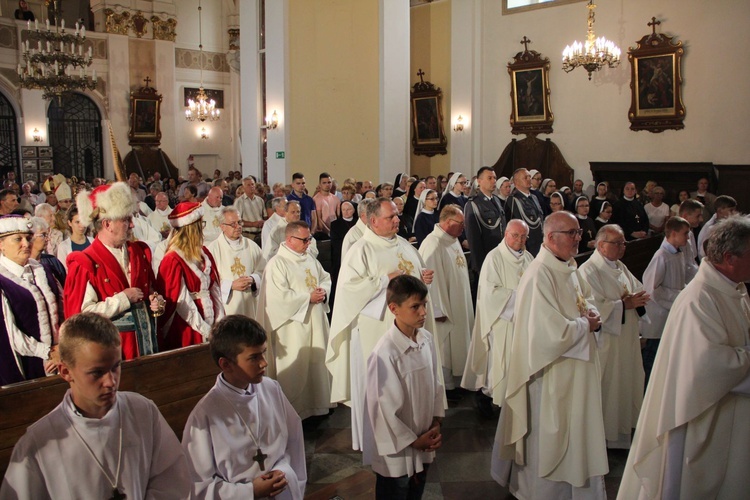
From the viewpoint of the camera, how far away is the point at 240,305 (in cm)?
683

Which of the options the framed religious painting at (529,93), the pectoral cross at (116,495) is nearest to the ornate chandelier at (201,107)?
the framed religious painting at (529,93)

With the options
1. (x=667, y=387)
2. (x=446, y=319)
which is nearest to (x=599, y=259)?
(x=446, y=319)

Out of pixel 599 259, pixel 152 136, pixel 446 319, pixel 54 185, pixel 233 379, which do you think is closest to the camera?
pixel 233 379

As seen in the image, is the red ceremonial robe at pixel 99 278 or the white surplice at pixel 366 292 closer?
the red ceremonial robe at pixel 99 278

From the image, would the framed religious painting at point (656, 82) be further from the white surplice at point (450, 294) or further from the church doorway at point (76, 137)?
the church doorway at point (76, 137)

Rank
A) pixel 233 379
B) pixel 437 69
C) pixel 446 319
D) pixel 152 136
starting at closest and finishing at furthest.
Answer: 1. pixel 233 379
2. pixel 446 319
3. pixel 437 69
4. pixel 152 136

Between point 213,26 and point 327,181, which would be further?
point 213,26

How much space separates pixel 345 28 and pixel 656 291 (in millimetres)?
11234

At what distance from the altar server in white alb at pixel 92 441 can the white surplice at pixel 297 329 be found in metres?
3.33

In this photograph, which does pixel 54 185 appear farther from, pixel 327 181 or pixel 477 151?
pixel 477 151

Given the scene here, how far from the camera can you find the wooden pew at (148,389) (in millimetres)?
3525

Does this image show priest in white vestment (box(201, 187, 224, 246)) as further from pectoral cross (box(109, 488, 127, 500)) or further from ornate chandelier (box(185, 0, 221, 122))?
ornate chandelier (box(185, 0, 221, 122))

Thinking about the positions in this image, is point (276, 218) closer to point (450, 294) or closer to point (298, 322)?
point (450, 294)

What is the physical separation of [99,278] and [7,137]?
20874 millimetres
